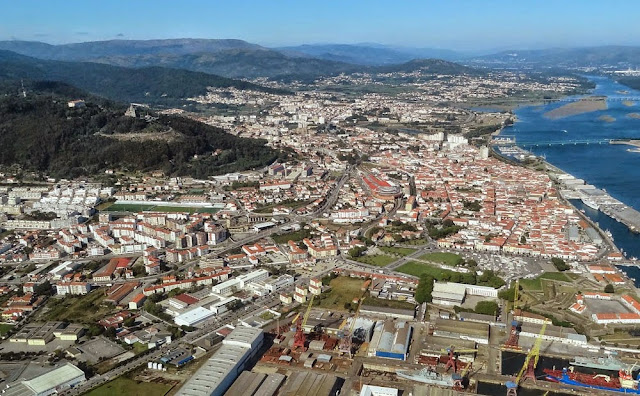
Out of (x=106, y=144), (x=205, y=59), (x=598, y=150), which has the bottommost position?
(x=598, y=150)

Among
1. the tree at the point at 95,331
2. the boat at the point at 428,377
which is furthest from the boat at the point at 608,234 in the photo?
the tree at the point at 95,331

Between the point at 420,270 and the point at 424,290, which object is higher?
the point at 424,290

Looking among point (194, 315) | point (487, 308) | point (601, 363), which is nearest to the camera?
point (601, 363)

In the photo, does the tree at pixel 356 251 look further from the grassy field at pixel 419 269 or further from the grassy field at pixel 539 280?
Answer: the grassy field at pixel 539 280

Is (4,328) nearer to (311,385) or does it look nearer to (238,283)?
(238,283)

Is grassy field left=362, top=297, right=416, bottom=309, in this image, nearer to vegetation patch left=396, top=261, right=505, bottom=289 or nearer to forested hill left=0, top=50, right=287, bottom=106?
vegetation patch left=396, top=261, right=505, bottom=289

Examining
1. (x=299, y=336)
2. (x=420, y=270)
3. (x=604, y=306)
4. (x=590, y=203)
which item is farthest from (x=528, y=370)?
(x=590, y=203)
